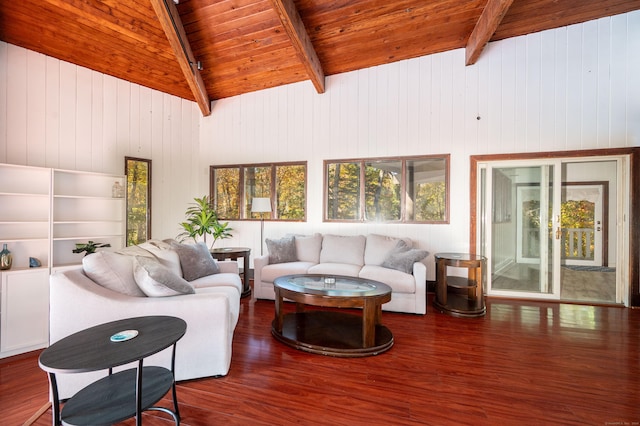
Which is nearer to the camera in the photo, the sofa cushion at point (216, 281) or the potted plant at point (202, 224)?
the sofa cushion at point (216, 281)

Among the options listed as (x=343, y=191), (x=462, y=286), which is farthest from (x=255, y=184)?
(x=462, y=286)

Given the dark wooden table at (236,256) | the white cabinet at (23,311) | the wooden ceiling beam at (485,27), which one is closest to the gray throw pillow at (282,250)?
the dark wooden table at (236,256)

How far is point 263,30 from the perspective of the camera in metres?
4.60

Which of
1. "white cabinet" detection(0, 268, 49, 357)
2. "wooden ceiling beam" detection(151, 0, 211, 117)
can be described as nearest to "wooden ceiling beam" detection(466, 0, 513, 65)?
"wooden ceiling beam" detection(151, 0, 211, 117)

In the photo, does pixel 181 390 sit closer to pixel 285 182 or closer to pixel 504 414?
Result: pixel 504 414

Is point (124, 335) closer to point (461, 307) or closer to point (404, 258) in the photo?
point (404, 258)

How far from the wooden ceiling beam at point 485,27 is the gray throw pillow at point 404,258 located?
2.96 metres

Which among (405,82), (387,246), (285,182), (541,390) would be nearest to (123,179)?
(285,182)

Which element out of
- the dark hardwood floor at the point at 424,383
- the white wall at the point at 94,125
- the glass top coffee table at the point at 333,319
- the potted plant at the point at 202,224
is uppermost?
the white wall at the point at 94,125

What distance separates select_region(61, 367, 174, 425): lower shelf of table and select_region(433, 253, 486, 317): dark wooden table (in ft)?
11.1

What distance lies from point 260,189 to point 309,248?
5.89ft

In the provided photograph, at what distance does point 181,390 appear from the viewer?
2.22 metres

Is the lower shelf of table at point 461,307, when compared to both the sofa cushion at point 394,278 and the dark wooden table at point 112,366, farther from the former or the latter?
the dark wooden table at point 112,366

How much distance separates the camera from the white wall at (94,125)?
3701 mm
